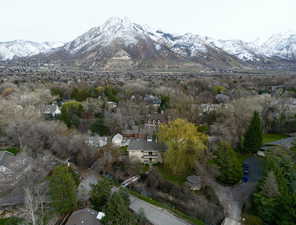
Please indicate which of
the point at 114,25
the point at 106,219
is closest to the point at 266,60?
the point at 114,25

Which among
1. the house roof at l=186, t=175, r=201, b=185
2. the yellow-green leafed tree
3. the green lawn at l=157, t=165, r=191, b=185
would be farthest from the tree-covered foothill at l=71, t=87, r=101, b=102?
the house roof at l=186, t=175, r=201, b=185

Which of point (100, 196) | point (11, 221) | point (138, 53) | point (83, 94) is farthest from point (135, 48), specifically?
point (11, 221)

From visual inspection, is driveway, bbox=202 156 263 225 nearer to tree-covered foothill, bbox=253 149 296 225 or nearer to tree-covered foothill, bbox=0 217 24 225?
tree-covered foothill, bbox=253 149 296 225

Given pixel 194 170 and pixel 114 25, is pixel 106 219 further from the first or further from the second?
pixel 114 25

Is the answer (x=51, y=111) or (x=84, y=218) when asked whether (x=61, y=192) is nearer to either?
(x=84, y=218)

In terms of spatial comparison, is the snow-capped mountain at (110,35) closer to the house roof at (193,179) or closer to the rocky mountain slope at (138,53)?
the rocky mountain slope at (138,53)

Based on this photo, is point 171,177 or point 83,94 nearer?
point 171,177
